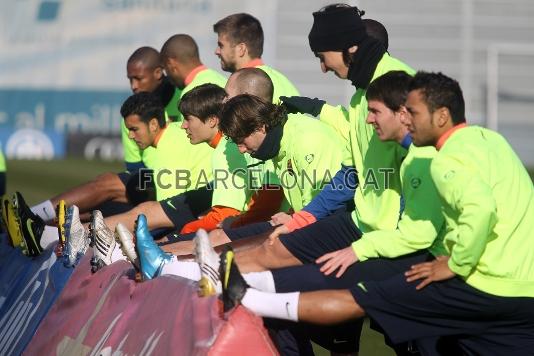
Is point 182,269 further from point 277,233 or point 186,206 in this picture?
point 186,206

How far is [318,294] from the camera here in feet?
18.6

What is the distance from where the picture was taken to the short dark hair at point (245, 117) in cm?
701

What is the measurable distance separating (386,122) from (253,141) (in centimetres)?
131

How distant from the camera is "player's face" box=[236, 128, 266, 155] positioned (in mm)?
7094

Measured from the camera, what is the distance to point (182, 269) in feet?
20.5

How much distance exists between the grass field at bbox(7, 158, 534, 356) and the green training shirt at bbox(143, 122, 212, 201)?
7725 millimetres

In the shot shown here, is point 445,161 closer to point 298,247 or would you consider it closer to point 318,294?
point 318,294

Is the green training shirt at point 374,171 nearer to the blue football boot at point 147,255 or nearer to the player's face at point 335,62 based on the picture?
the player's face at point 335,62

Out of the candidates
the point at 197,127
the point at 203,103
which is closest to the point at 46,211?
the point at 197,127

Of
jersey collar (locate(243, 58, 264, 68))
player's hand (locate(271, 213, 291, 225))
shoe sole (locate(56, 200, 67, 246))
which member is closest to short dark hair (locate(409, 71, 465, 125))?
player's hand (locate(271, 213, 291, 225))

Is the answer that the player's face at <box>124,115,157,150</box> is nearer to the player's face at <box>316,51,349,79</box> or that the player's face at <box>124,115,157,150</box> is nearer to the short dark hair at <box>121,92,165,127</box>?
the short dark hair at <box>121,92,165,127</box>

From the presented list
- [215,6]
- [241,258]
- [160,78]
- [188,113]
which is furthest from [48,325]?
[215,6]

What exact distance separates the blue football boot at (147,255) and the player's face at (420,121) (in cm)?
156

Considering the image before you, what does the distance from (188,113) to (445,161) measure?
3395mm
